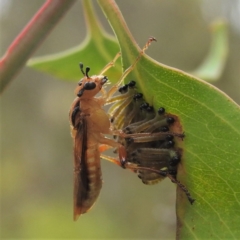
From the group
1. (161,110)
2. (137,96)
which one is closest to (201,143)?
(161,110)

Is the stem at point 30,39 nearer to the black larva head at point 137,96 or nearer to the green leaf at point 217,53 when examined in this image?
the black larva head at point 137,96

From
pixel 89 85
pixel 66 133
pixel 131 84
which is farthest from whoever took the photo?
pixel 66 133

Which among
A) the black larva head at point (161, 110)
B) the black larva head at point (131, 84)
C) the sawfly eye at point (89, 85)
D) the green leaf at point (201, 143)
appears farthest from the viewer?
the sawfly eye at point (89, 85)

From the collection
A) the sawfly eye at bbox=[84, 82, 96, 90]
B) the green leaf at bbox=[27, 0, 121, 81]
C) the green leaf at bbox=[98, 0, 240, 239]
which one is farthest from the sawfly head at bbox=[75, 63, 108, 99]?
the green leaf at bbox=[98, 0, 240, 239]

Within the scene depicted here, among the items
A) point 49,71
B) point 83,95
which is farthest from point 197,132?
point 49,71

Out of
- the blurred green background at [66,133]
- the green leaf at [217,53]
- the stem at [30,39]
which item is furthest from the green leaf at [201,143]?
the blurred green background at [66,133]

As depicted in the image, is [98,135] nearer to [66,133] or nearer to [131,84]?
[131,84]
